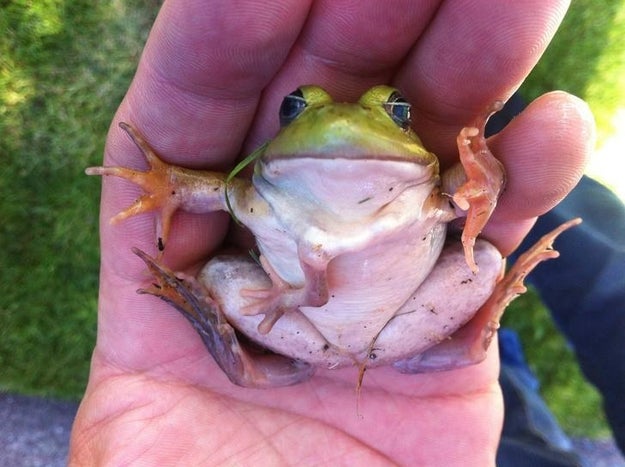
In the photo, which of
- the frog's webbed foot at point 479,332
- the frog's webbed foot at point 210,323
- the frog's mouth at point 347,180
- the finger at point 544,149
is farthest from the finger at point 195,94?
the frog's webbed foot at point 479,332

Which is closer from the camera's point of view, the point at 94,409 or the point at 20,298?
the point at 94,409

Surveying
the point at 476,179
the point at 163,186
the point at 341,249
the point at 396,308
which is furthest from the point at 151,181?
the point at 476,179

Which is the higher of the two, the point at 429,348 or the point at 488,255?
the point at 488,255

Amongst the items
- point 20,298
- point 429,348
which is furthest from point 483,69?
point 20,298

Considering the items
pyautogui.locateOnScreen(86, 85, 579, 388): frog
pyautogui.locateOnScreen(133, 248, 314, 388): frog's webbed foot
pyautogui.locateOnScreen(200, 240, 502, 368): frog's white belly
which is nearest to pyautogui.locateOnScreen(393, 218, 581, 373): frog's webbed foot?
pyautogui.locateOnScreen(86, 85, 579, 388): frog

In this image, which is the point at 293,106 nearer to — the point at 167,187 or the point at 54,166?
the point at 167,187

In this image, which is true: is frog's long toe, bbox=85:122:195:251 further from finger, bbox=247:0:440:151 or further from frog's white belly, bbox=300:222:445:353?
frog's white belly, bbox=300:222:445:353

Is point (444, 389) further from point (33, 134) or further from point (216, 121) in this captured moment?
point (33, 134)
